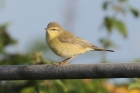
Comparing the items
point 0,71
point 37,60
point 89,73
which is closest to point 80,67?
point 89,73

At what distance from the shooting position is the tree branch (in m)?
3.18

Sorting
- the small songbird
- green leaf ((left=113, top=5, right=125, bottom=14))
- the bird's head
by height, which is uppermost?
green leaf ((left=113, top=5, right=125, bottom=14))

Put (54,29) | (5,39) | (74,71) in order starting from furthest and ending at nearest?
1. (54,29)
2. (5,39)
3. (74,71)

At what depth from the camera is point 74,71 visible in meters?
3.37

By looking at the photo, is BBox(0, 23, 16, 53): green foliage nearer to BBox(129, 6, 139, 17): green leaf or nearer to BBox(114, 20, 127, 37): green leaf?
BBox(114, 20, 127, 37): green leaf

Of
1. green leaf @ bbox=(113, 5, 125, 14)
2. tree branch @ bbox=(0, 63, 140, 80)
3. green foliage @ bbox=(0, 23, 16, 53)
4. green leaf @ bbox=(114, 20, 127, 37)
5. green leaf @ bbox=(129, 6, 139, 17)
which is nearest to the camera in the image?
tree branch @ bbox=(0, 63, 140, 80)

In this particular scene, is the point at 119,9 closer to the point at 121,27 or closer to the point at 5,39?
the point at 121,27

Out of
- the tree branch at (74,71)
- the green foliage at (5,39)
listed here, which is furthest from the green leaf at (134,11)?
the tree branch at (74,71)

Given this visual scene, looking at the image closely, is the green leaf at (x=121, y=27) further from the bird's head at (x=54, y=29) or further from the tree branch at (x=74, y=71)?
the tree branch at (x=74, y=71)

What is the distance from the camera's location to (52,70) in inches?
138

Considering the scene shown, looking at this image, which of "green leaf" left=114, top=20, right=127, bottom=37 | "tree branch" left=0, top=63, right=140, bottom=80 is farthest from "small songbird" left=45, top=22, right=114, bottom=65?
"tree branch" left=0, top=63, right=140, bottom=80

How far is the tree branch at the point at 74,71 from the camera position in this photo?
10.4ft

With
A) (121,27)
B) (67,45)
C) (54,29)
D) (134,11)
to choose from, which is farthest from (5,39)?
(134,11)

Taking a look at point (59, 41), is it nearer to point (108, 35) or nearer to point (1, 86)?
point (108, 35)
